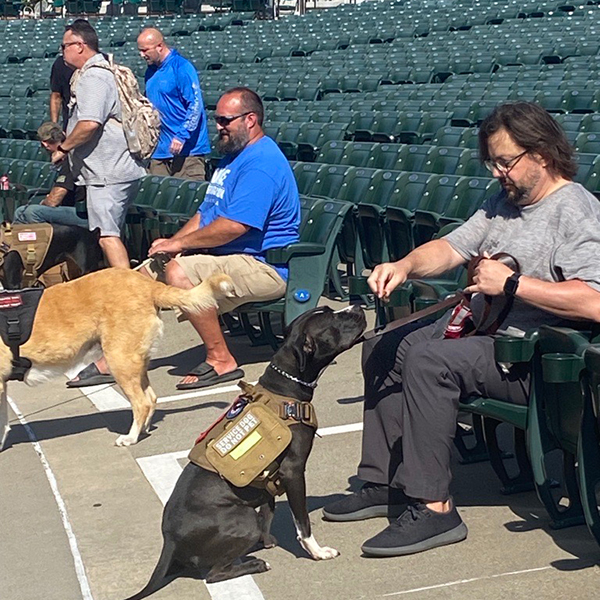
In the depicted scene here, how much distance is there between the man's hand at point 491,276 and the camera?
374cm

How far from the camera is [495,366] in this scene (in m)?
3.81

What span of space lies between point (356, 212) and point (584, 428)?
478 cm

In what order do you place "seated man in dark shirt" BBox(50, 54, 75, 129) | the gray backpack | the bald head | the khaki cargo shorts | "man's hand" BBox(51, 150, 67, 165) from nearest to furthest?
the khaki cargo shorts, the gray backpack, "man's hand" BBox(51, 150, 67, 165), the bald head, "seated man in dark shirt" BBox(50, 54, 75, 129)

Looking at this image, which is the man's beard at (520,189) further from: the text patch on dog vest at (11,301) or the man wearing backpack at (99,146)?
the man wearing backpack at (99,146)

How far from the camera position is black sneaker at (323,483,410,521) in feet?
13.6

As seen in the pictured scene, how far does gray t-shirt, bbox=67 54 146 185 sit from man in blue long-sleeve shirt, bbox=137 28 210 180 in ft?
6.67

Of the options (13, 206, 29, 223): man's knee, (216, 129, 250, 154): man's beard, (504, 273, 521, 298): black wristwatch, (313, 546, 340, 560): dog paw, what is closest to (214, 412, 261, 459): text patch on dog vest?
(313, 546, 340, 560): dog paw

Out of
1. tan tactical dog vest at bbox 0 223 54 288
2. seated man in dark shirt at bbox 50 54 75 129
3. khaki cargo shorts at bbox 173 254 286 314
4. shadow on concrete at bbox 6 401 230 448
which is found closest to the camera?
shadow on concrete at bbox 6 401 230 448

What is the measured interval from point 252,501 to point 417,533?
1.96ft

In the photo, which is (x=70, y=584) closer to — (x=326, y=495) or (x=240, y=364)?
(x=326, y=495)

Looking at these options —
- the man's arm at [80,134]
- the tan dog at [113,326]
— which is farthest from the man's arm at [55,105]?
the tan dog at [113,326]

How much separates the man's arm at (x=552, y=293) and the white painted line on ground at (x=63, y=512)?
5.73 feet

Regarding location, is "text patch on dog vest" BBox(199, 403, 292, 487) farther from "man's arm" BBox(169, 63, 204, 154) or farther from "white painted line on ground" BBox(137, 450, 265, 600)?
"man's arm" BBox(169, 63, 204, 154)

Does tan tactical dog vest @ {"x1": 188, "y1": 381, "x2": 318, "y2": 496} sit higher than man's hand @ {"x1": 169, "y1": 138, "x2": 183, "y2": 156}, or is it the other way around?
man's hand @ {"x1": 169, "y1": 138, "x2": 183, "y2": 156}
